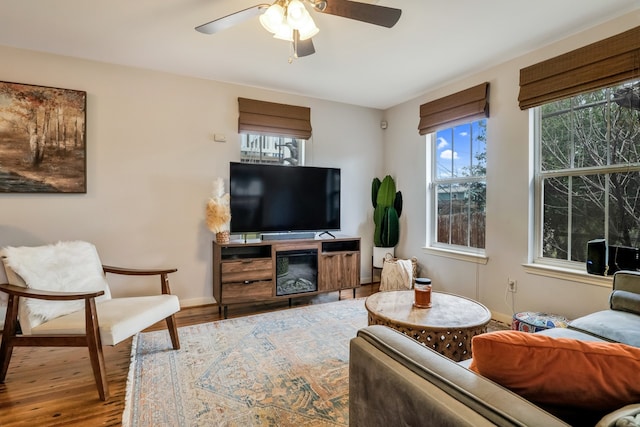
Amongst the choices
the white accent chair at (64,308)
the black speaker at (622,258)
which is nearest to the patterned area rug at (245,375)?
the white accent chair at (64,308)

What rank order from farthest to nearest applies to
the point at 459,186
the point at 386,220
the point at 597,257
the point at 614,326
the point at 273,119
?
the point at 386,220 → the point at 273,119 → the point at 459,186 → the point at 597,257 → the point at 614,326

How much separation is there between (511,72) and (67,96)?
13.5 feet

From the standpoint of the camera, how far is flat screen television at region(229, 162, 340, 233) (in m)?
3.33

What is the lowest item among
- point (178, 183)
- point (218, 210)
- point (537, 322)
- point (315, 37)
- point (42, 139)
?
point (537, 322)

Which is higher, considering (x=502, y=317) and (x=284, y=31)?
(x=284, y=31)

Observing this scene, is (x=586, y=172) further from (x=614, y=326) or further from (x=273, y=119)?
(x=273, y=119)

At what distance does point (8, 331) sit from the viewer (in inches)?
75.5

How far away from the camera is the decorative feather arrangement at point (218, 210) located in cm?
319

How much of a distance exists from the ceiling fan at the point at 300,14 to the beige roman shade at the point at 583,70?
66.4 inches

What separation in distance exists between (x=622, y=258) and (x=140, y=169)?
4.14 meters

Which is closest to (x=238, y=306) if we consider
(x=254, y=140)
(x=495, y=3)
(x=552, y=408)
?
(x=254, y=140)

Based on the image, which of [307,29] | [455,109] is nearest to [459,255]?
[455,109]

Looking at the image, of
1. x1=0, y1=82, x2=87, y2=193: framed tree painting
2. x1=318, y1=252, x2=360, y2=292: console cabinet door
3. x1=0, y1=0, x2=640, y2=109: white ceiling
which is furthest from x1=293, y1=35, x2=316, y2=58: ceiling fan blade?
x1=0, y1=82, x2=87, y2=193: framed tree painting

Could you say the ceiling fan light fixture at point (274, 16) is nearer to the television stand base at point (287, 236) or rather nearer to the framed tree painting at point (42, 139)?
the television stand base at point (287, 236)
